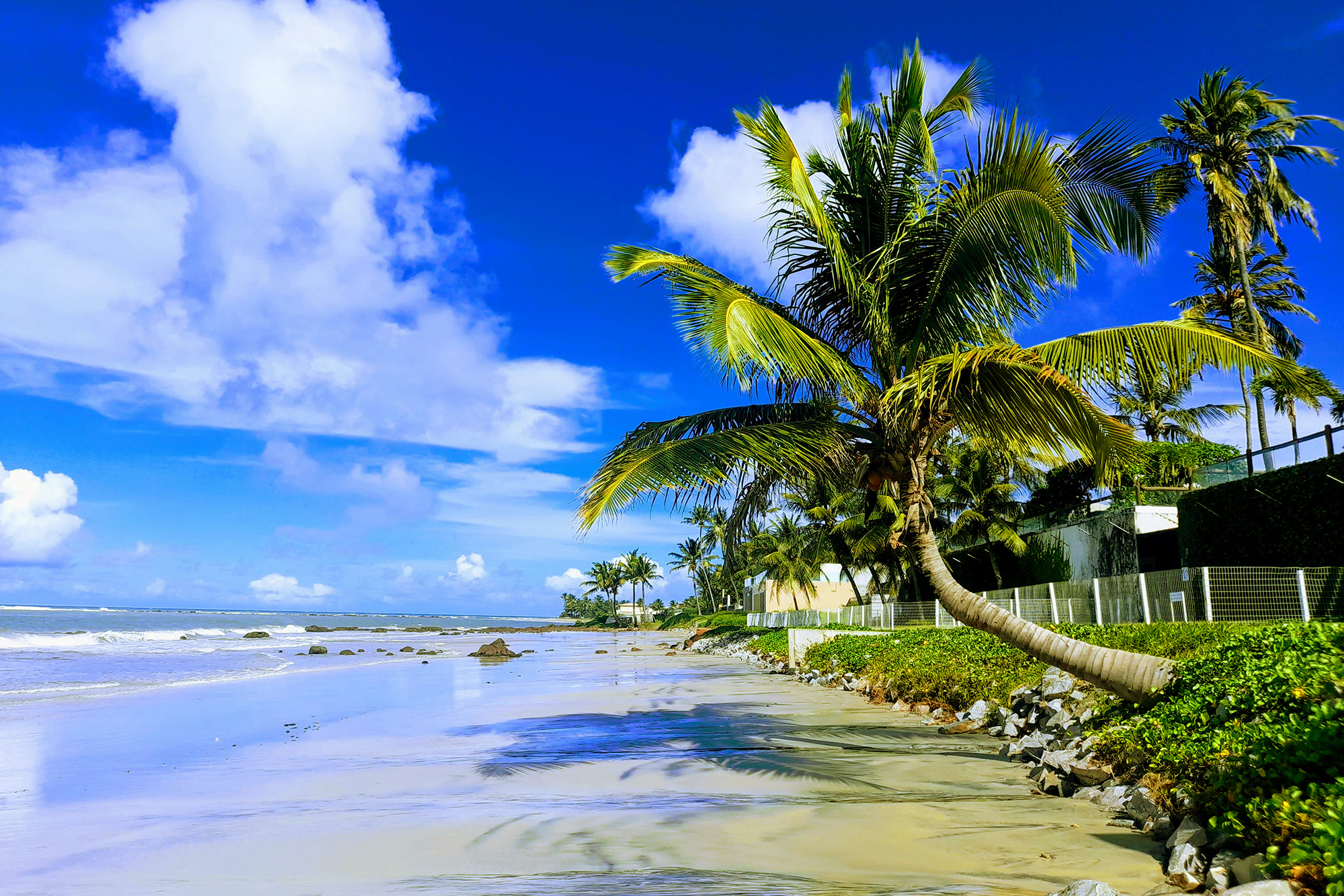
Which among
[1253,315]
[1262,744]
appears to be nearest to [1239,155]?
[1253,315]

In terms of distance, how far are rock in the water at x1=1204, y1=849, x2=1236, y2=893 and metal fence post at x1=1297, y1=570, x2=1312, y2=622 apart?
29.5 feet

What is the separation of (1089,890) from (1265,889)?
2.32ft

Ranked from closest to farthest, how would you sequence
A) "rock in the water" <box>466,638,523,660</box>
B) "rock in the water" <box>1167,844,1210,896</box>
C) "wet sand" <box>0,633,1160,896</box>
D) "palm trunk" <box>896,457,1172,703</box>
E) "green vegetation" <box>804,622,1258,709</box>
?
"rock in the water" <box>1167,844,1210,896</box>, "wet sand" <box>0,633,1160,896</box>, "palm trunk" <box>896,457,1172,703</box>, "green vegetation" <box>804,622,1258,709</box>, "rock in the water" <box>466,638,523,660</box>

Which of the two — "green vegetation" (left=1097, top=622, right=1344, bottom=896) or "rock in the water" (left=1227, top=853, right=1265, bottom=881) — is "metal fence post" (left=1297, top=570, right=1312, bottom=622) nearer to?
"green vegetation" (left=1097, top=622, right=1344, bottom=896)

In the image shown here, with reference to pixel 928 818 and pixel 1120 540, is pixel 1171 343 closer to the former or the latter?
pixel 928 818

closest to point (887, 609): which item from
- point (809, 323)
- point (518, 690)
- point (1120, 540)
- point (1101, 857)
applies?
point (1120, 540)

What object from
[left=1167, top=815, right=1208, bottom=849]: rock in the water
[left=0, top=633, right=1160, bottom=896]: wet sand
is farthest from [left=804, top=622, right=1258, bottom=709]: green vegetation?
[left=1167, top=815, right=1208, bottom=849]: rock in the water

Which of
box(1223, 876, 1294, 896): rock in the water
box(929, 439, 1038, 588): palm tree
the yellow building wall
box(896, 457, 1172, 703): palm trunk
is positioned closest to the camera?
box(1223, 876, 1294, 896): rock in the water

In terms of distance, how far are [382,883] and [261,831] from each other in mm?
1983

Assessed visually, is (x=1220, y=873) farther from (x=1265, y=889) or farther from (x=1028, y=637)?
(x=1028, y=637)

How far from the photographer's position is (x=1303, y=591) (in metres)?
11.4

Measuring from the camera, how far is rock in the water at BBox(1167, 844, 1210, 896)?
168 inches

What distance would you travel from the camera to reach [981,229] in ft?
22.3

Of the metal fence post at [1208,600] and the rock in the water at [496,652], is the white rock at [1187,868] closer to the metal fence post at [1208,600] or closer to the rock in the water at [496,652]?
the metal fence post at [1208,600]
